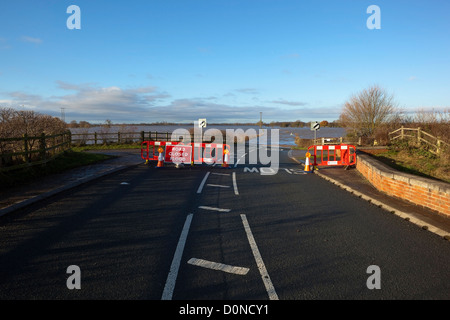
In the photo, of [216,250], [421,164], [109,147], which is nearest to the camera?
[216,250]

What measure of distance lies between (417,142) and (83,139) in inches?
1075

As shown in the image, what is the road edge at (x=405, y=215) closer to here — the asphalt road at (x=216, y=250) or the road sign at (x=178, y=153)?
the asphalt road at (x=216, y=250)

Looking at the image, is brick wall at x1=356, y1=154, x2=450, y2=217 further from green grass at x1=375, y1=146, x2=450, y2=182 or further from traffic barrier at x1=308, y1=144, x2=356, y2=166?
traffic barrier at x1=308, y1=144, x2=356, y2=166

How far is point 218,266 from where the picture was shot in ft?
13.4

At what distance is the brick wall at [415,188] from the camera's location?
6332 millimetres

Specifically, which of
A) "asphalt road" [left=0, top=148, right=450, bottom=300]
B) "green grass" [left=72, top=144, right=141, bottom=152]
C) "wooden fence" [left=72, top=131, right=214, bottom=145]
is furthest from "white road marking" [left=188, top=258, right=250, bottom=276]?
"wooden fence" [left=72, top=131, right=214, bottom=145]

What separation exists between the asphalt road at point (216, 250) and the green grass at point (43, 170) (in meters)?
2.28

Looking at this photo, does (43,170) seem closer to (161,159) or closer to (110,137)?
(161,159)

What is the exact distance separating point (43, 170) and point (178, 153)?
20.9 ft

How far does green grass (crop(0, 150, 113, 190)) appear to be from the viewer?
8984mm

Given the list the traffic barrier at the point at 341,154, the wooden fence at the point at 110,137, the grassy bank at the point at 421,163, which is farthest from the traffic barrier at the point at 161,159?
the wooden fence at the point at 110,137

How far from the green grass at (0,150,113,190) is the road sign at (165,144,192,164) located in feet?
12.9

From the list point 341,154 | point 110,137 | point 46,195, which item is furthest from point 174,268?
point 110,137
